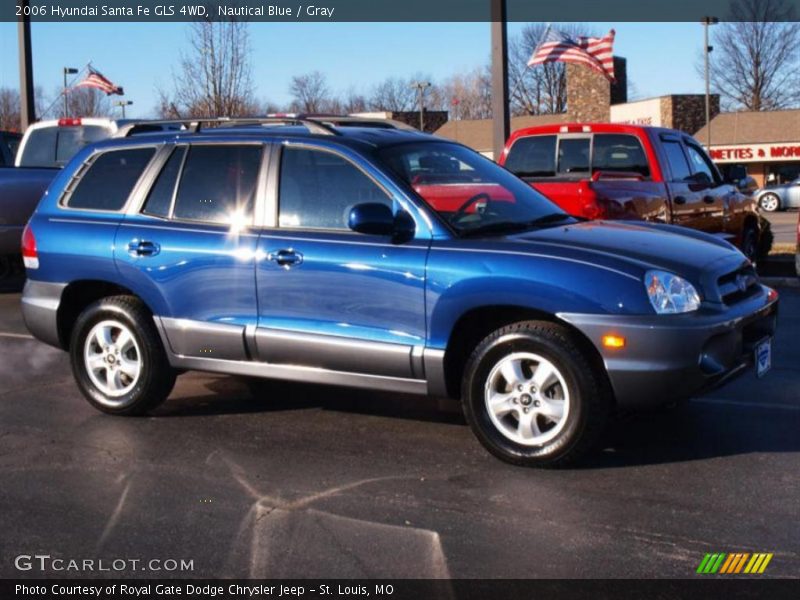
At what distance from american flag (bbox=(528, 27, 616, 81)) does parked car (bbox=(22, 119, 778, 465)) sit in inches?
472

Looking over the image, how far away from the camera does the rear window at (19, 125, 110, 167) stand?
572 inches

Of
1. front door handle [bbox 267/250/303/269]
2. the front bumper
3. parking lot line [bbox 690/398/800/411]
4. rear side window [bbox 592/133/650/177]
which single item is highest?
rear side window [bbox 592/133/650/177]

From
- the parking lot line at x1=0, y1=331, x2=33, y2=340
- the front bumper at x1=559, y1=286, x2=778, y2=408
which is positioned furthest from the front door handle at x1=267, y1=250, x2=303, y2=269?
the parking lot line at x1=0, y1=331, x2=33, y2=340

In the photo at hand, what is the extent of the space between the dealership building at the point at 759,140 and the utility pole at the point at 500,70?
38.9 meters

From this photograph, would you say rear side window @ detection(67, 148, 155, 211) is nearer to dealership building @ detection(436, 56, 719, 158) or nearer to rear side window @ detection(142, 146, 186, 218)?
rear side window @ detection(142, 146, 186, 218)

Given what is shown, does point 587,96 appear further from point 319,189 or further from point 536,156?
point 319,189

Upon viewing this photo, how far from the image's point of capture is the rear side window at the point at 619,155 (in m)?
10.6

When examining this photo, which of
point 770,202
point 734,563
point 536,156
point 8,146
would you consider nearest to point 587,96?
point 770,202

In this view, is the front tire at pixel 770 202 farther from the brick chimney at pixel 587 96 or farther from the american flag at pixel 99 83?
the american flag at pixel 99 83

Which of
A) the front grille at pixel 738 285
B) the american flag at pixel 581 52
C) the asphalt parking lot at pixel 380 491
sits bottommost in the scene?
the asphalt parking lot at pixel 380 491

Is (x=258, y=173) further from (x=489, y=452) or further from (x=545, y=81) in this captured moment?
(x=545, y=81)

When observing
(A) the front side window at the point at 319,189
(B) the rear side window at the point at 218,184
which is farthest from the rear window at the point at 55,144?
(A) the front side window at the point at 319,189

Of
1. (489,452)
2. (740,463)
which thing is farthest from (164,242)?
(740,463)

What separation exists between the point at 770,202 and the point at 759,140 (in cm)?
1531
